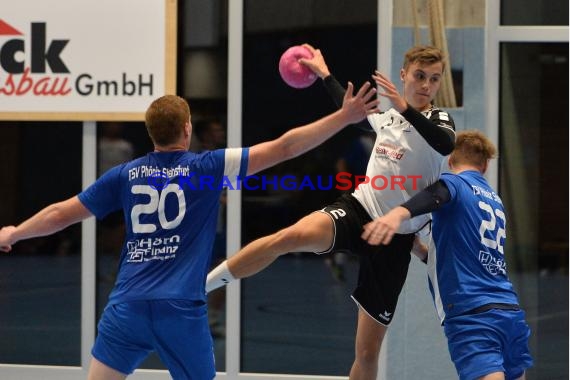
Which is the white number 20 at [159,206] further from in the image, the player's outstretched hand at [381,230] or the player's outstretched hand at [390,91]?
the player's outstretched hand at [390,91]

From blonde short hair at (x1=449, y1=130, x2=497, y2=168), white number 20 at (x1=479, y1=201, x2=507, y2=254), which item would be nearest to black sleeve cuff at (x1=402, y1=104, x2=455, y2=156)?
blonde short hair at (x1=449, y1=130, x2=497, y2=168)

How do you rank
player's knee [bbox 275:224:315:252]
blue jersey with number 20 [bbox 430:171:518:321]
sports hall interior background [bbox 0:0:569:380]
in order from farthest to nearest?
sports hall interior background [bbox 0:0:569:380], player's knee [bbox 275:224:315:252], blue jersey with number 20 [bbox 430:171:518:321]

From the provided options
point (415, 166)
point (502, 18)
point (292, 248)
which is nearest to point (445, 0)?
point (502, 18)

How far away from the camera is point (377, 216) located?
7176mm

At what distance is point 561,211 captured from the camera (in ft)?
30.1

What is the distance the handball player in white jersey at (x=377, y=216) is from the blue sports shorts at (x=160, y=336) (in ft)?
3.92

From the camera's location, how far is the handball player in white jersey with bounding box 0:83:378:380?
5801 mm

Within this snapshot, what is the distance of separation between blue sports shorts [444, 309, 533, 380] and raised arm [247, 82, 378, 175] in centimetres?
131

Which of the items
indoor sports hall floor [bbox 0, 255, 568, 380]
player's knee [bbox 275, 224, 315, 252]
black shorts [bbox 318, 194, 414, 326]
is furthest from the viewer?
indoor sports hall floor [bbox 0, 255, 568, 380]

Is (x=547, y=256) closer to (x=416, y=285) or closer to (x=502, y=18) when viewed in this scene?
(x=416, y=285)

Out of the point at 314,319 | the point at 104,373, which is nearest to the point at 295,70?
the point at 104,373

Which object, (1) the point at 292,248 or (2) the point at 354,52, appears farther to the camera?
(2) the point at 354,52

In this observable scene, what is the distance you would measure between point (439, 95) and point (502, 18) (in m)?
0.88

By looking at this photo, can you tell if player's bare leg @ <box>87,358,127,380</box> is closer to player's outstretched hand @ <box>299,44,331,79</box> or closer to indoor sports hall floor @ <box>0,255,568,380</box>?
player's outstretched hand @ <box>299,44,331,79</box>
